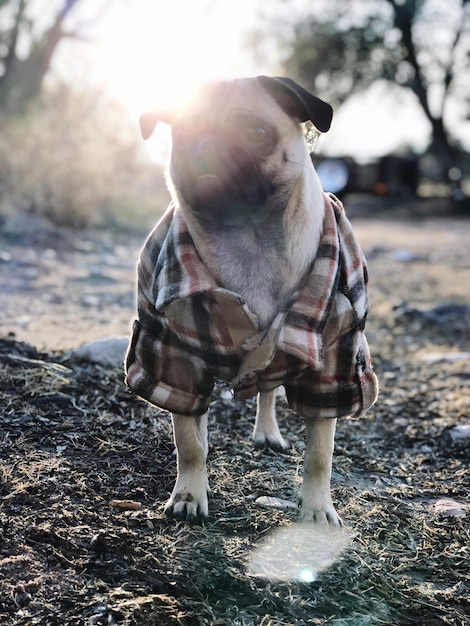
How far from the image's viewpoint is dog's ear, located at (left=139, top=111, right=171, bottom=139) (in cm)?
257

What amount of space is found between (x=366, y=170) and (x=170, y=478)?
850 inches

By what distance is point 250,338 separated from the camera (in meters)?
2.50

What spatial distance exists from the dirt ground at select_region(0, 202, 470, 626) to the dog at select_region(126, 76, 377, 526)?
0.67 feet

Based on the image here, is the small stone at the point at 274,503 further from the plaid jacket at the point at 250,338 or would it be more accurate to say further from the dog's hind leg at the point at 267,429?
the dog's hind leg at the point at 267,429

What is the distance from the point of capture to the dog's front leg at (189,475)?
2.62m

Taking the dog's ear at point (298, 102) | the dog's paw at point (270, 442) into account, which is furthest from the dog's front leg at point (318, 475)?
the dog's ear at point (298, 102)

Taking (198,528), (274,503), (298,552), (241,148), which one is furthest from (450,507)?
(241,148)

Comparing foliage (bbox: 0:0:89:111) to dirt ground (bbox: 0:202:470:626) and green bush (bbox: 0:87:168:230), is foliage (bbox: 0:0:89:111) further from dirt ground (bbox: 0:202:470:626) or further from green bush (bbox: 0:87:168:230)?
dirt ground (bbox: 0:202:470:626)

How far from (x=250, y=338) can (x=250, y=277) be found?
204mm

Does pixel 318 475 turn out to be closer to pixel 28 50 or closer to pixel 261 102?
pixel 261 102

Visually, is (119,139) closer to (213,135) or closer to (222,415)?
(222,415)

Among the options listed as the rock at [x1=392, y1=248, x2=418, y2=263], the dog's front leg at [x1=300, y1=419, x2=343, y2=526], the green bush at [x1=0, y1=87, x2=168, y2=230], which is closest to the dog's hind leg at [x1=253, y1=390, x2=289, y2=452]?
the dog's front leg at [x1=300, y1=419, x2=343, y2=526]

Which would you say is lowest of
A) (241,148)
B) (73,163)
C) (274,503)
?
(274,503)

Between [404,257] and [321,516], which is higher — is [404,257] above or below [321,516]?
below
